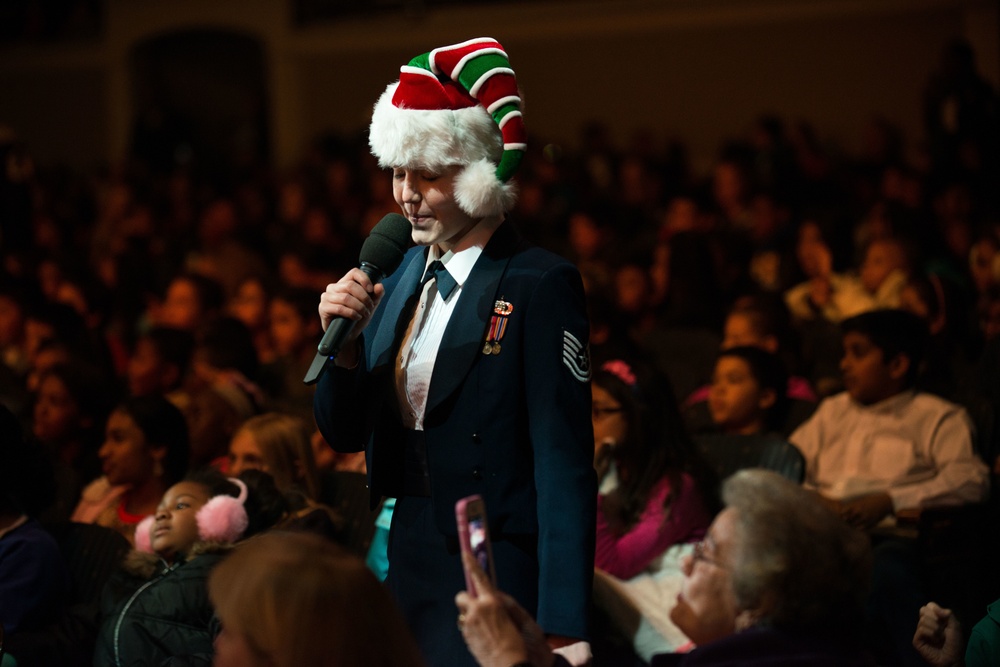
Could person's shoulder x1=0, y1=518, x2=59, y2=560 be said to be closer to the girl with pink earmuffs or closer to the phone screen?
the girl with pink earmuffs

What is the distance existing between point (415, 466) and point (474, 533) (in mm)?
455

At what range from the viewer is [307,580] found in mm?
1598


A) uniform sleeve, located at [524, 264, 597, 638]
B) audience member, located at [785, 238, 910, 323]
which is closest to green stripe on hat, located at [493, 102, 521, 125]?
uniform sleeve, located at [524, 264, 597, 638]

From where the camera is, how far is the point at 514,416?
207 cm

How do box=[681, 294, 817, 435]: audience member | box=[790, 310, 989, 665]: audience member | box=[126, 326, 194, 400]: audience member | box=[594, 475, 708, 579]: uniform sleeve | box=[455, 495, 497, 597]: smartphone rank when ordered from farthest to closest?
box=[126, 326, 194, 400]: audience member, box=[681, 294, 817, 435]: audience member, box=[790, 310, 989, 665]: audience member, box=[594, 475, 708, 579]: uniform sleeve, box=[455, 495, 497, 597]: smartphone

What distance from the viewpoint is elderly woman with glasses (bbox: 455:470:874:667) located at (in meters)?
1.87

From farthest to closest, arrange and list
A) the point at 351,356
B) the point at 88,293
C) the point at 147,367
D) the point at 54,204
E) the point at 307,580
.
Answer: the point at 54,204 < the point at 88,293 < the point at 147,367 < the point at 351,356 < the point at 307,580

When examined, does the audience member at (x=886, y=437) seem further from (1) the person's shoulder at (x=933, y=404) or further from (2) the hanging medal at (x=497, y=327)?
(2) the hanging medal at (x=497, y=327)

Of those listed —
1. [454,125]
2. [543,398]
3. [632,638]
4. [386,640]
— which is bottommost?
[632,638]

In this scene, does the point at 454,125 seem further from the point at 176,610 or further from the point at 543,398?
the point at 176,610

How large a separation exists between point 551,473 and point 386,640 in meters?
0.47

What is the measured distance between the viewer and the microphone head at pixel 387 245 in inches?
82.8

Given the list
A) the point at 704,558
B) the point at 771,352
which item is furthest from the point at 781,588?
the point at 771,352

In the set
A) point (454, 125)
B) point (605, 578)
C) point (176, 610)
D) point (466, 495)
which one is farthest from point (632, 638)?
point (454, 125)
